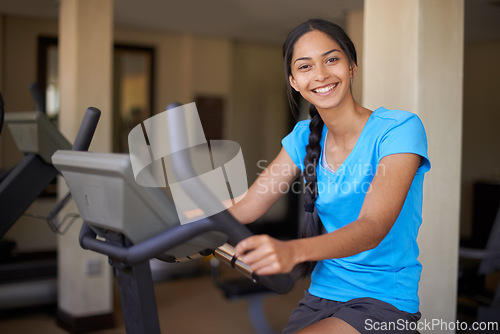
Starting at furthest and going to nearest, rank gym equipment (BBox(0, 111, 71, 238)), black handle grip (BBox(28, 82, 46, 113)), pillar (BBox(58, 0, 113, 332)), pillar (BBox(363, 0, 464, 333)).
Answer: pillar (BBox(58, 0, 113, 332)), black handle grip (BBox(28, 82, 46, 113)), gym equipment (BBox(0, 111, 71, 238)), pillar (BBox(363, 0, 464, 333))

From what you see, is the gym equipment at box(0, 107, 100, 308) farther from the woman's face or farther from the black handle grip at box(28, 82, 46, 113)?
the woman's face

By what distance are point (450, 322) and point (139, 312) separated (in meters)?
1.46

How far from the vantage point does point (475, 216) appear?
670cm

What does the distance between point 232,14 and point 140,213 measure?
4.77 m

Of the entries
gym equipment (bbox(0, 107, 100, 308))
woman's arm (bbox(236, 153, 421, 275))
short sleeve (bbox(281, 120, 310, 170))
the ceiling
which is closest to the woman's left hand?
woman's arm (bbox(236, 153, 421, 275))

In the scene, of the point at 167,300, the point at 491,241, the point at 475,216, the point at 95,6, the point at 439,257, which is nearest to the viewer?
the point at 439,257

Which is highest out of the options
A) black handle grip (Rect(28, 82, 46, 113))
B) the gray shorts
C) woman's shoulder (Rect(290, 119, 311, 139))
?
black handle grip (Rect(28, 82, 46, 113))

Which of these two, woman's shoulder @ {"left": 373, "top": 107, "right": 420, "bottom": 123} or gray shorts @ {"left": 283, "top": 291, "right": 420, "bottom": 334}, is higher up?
woman's shoulder @ {"left": 373, "top": 107, "right": 420, "bottom": 123}

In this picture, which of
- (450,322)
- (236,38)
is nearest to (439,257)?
(450,322)

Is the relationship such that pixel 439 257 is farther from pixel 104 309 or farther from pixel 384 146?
pixel 104 309

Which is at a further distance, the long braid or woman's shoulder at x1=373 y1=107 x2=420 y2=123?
the long braid

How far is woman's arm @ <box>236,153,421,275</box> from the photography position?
3.11 ft

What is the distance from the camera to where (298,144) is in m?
1.62

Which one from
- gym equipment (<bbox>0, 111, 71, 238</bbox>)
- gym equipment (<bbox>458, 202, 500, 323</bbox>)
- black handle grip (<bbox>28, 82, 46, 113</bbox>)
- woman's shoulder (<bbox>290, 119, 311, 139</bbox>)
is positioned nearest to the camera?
woman's shoulder (<bbox>290, 119, 311, 139</bbox>)
